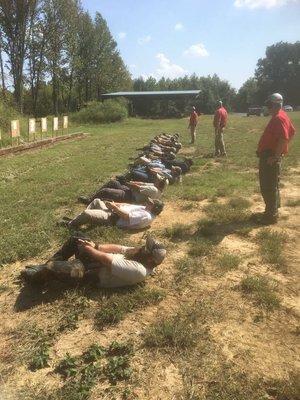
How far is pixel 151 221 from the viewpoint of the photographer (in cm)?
794

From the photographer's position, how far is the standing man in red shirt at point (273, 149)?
7.75 m

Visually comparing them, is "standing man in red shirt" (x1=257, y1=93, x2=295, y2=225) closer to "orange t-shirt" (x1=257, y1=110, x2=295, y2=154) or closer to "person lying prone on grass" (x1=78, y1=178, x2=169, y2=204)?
"orange t-shirt" (x1=257, y1=110, x2=295, y2=154)

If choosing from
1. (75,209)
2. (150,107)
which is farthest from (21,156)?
(150,107)

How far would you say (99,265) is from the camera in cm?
539

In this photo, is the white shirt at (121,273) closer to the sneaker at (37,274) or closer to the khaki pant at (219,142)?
the sneaker at (37,274)

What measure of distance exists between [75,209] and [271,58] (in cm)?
10568

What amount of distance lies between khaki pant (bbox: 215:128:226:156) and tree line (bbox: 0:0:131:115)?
854 inches

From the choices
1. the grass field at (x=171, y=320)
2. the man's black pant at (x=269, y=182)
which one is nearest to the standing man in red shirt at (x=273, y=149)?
the man's black pant at (x=269, y=182)

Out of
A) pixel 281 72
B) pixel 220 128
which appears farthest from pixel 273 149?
pixel 281 72

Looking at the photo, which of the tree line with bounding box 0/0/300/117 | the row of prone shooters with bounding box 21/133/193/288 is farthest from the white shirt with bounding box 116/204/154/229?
the tree line with bounding box 0/0/300/117

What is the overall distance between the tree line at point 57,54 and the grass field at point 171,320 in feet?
95.7

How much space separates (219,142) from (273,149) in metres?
9.25

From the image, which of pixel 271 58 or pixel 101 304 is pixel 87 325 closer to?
pixel 101 304

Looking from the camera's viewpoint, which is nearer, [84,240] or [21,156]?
[84,240]
